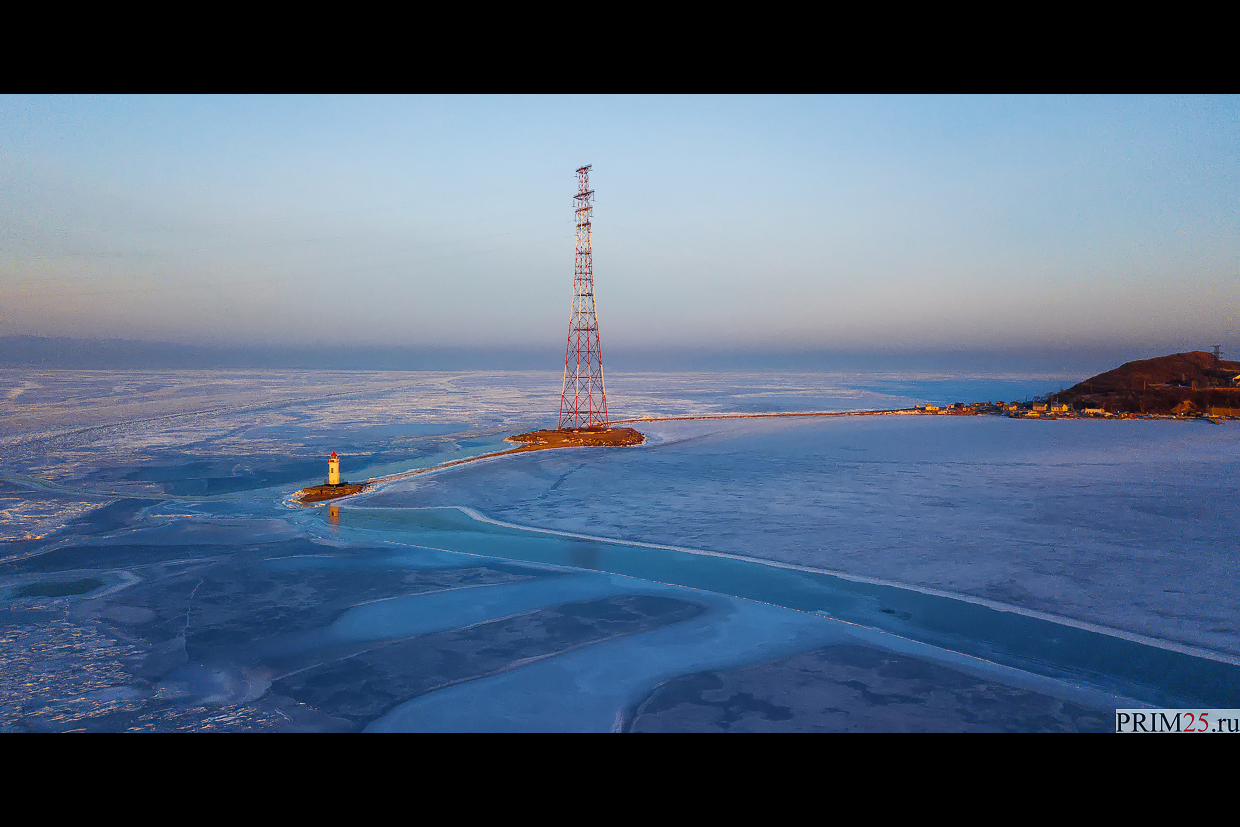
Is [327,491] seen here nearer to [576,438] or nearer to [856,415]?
[576,438]

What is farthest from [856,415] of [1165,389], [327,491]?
[327,491]

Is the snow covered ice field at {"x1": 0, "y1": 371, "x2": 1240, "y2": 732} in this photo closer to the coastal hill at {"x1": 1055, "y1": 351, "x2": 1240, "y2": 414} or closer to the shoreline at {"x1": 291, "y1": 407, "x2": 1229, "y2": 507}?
the shoreline at {"x1": 291, "y1": 407, "x2": 1229, "y2": 507}

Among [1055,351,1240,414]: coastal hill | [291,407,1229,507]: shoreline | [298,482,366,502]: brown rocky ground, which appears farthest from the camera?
[1055,351,1240,414]: coastal hill

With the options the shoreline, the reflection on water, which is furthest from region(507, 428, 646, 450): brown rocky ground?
the reflection on water

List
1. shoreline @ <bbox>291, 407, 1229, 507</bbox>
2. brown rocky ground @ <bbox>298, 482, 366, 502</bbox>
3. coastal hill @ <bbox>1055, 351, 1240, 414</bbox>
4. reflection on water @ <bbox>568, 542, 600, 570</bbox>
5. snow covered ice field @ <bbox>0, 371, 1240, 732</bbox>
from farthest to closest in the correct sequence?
coastal hill @ <bbox>1055, 351, 1240, 414</bbox>
shoreline @ <bbox>291, 407, 1229, 507</bbox>
brown rocky ground @ <bbox>298, 482, 366, 502</bbox>
reflection on water @ <bbox>568, 542, 600, 570</bbox>
snow covered ice field @ <bbox>0, 371, 1240, 732</bbox>
